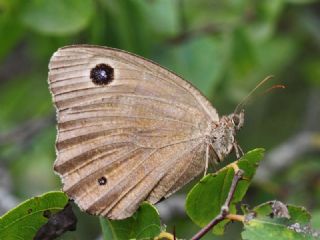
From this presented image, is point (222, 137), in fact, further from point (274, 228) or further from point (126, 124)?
point (274, 228)

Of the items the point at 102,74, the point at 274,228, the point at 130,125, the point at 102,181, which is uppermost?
the point at 102,74

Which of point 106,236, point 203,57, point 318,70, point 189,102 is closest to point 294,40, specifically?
point 318,70

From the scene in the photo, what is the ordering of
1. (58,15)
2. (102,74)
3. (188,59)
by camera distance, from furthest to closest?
(188,59) → (58,15) → (102,74)

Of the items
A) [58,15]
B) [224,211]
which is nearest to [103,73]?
[224,211]

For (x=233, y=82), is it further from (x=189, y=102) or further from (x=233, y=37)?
(x=189, y=102)

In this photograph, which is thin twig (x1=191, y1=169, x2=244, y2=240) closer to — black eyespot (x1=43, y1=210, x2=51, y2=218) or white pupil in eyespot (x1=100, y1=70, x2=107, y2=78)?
black eyespot (x1=43, y1=210, x2=51, y2=218)

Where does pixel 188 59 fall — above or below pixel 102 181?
above

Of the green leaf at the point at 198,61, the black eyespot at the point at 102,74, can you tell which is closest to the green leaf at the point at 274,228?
the black eyespot at the point at 102,74
